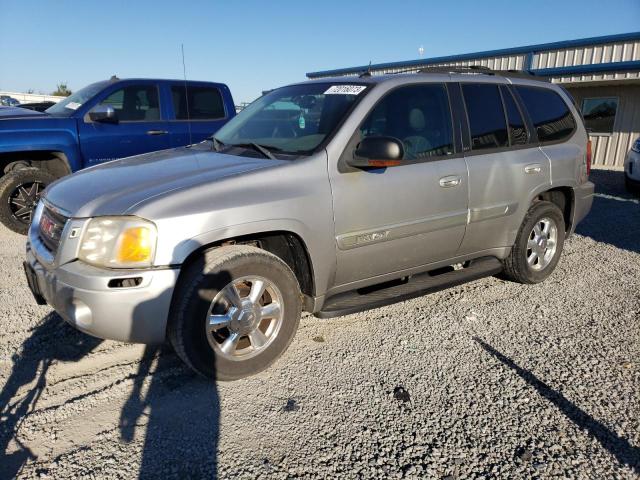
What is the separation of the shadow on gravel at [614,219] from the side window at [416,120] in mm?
3654

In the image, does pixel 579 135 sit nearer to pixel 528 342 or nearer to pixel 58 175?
pixel 528 342

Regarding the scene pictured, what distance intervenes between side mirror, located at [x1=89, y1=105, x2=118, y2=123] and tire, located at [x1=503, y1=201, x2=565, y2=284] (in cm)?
478

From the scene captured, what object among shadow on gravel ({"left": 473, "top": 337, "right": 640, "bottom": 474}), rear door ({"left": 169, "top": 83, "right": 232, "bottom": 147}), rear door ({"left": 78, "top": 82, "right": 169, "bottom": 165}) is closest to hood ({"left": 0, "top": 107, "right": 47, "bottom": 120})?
rear door ({"left": 78, "top": 82, "right": 169, "bottom": 165})

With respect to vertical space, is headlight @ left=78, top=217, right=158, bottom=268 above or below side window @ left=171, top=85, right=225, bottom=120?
below

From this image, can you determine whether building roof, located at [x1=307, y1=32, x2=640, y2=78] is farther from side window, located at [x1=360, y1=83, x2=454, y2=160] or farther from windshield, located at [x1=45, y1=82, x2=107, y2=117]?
side window, located at [x1=360, y1=83, x2=454, y2=160]

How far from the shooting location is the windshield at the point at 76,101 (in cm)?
629

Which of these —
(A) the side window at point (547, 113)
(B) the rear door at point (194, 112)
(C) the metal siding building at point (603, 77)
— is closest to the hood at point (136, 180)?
(A) the side window at point (547, 113)

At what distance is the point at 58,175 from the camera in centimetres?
624

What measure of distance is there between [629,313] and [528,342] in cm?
117

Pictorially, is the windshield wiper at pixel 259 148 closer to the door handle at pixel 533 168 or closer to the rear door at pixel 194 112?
the door handle at pixel 533 168

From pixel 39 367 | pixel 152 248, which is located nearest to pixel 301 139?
pixel 152 248

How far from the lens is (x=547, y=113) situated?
4609 millimetres

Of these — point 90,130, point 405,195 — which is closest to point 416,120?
point 405,195

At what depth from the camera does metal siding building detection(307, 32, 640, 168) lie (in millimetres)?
13516
